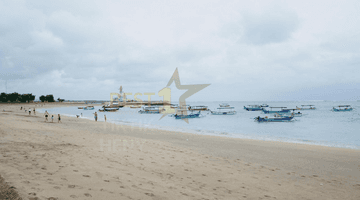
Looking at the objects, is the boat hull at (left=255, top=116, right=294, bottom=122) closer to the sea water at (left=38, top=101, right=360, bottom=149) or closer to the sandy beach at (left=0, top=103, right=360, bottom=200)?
the sea water at (left=38, top=101, right=360, bottom=149)

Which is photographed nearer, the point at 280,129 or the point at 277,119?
the point at 280,129

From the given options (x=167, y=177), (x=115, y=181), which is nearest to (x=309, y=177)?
(x=167, y=177)

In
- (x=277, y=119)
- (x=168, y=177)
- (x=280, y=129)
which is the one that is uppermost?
(x=168, y=177)

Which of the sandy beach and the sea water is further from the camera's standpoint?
the sea water

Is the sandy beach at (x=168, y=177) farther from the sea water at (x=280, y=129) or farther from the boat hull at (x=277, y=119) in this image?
the boat hull at (x=277, y=119)

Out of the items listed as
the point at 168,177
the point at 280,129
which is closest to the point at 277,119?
the point at 280,129

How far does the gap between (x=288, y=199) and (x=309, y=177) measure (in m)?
3.55

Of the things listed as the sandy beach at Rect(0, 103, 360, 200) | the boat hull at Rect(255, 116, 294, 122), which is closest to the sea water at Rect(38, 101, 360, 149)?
the boat hull at Rect(255, 116, 294, 122)

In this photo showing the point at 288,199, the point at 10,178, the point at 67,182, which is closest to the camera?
the point at 10,178

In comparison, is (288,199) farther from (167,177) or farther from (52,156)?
(52,156)

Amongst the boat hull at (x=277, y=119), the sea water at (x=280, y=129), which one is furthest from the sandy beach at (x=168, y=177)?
the boat hull at (x=277, y=119)

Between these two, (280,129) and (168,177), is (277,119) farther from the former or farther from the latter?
(168,177)

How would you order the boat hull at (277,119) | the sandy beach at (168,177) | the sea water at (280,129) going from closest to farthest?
the sandy beach at (168,177), the sea water at (280,129), the boat hull at (277,119)

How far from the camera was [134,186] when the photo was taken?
19.0ft
